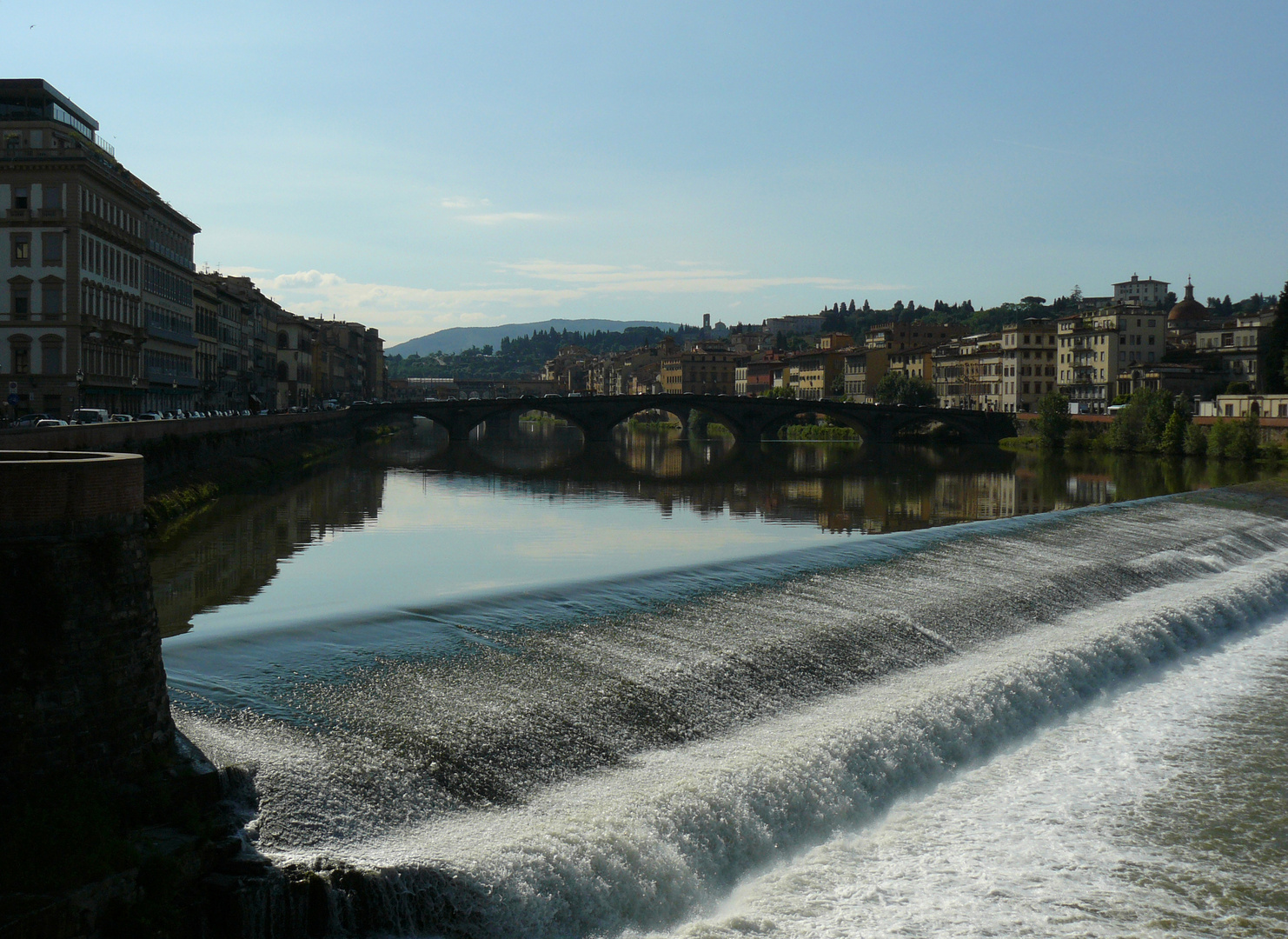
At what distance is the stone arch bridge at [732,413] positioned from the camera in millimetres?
87375

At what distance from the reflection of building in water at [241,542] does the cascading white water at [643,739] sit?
7276 millimetres

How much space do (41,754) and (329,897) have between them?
7.42 feet

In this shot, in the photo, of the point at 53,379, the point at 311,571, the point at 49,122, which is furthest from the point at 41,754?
the point at 49,122

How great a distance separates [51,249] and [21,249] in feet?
3.79

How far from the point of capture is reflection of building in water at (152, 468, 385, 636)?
68.5 feet

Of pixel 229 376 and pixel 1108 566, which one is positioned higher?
pixel 229 376

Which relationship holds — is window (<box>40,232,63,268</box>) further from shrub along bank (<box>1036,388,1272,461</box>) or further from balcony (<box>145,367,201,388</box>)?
shrub along bank (<box>1036,388,1272,461</box>)

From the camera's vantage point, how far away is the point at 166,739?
30.1ft

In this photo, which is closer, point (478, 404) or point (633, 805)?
point (633, 805)

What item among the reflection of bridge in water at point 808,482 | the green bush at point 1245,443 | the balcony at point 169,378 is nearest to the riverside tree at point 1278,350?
the green bush at point 1245,443

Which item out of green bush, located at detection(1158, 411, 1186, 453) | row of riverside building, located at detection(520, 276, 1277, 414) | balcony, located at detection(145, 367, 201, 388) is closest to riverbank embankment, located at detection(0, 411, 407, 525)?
balcony, located at detection(145, 367, 201, 388)

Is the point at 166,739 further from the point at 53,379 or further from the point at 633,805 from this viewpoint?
the point at 53,379

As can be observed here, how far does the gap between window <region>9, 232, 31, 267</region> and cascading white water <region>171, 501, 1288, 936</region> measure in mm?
38777

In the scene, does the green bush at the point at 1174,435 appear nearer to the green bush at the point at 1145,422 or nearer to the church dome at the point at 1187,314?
the green bush at the point at 1145,422
